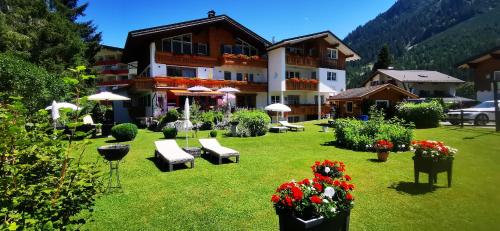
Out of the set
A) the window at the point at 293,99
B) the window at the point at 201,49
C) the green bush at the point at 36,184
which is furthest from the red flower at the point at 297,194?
the window at the point at 293,99

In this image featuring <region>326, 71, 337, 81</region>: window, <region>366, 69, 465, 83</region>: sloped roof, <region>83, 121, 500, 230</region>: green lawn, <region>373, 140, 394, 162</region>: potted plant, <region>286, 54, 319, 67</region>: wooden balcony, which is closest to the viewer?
<region>83, 121, 500, 230</region>: green lawn

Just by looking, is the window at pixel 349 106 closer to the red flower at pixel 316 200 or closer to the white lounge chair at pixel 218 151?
the white lounge chair at pixel 218 151

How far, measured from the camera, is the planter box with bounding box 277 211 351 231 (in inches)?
177

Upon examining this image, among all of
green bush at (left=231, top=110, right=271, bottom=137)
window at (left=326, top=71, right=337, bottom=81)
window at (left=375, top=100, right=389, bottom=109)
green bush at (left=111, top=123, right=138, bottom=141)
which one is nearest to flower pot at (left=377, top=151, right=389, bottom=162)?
green bush at (left=231, top=110, right=271, bottom=137)

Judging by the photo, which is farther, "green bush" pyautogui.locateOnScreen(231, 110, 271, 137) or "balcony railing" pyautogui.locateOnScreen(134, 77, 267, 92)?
"balcony railing" pyautogui.locateOnScreen(134, 77, 267, 92)

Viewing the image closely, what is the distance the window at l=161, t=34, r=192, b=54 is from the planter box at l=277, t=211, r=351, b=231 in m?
29.7

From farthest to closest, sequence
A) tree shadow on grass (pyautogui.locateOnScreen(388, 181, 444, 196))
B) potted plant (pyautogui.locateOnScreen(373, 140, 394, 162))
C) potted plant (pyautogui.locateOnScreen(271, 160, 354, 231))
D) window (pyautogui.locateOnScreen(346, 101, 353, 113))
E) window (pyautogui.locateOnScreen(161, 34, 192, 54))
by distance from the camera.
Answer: window (pyautogui.locateOnScreen(346, 101, 353, 113)) < window (pyautogui.locateOnScreen(161, 34, 192, 54)) < potted plant (pyautogui.locateOnScreen(373, 140, 394, 162)) < tree shadow on grass (pyautogui.locateOnScreen(388, 181, 444, 196)) < potted plant (pyautogui.locateOnScreen(271, 160, 354, 231))

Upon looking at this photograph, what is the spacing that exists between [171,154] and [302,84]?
1093 inches

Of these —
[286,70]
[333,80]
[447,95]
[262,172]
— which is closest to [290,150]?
[262,172]

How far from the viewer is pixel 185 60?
105 feet

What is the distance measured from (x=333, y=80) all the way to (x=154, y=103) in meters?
23.6

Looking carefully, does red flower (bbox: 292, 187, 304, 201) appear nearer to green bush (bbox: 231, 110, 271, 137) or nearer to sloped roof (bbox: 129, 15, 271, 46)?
green bush (bbox: 231, 110, 271, 137)

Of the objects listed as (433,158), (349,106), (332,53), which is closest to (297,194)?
(433,158)

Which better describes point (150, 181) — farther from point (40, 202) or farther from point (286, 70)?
point (286, 70)
